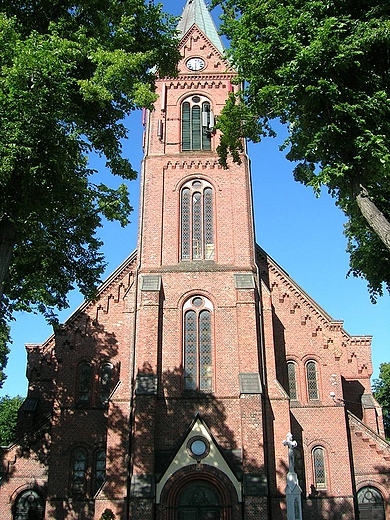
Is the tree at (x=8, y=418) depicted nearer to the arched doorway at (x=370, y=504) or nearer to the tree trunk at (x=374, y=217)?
the arched doorway at (x=370, y=504)

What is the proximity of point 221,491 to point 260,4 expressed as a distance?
48.5 ft

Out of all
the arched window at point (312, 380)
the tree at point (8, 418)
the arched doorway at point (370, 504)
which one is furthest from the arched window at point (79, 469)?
the tree at point (8, 418)

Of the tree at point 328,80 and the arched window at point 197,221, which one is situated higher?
the arched window at point 197,221

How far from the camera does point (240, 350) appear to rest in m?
20.5

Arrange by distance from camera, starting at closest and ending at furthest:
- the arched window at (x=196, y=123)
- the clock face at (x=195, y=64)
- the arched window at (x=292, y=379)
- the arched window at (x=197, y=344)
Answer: the arched window at (x=197, y=344)
the arched window at (x=292, y=379)
the arched window at (x=196, y=123)
the clock face at (x=195, y=64)

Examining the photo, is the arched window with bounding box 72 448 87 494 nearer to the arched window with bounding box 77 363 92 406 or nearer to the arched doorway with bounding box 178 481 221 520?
the arched window with bounding box 77 363 92 406

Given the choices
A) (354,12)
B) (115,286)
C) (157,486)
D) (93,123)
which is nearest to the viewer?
(354,12)

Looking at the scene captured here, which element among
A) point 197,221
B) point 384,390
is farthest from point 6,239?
point 384,390

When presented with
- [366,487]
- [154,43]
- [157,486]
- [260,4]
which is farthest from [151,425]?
[260,4]

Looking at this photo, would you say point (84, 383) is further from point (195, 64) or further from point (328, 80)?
point (195, 64)

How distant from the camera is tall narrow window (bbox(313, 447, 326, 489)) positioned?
21000mm

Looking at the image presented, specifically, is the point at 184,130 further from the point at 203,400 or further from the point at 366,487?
the point at 366,487

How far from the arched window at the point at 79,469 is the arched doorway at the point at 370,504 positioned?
10.4m

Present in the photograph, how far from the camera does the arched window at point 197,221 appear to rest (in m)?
23.3
